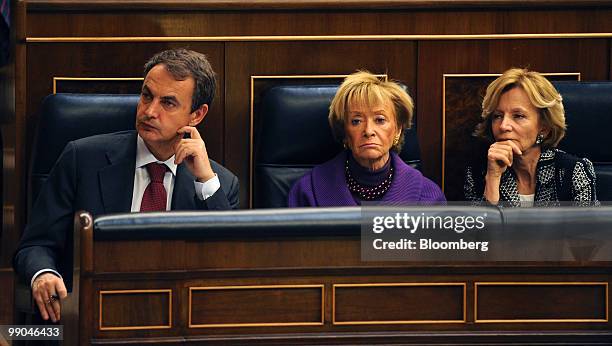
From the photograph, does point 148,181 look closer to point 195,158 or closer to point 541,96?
point 195,158

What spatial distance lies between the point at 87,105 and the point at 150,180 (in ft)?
0.94

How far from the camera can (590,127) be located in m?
2.37

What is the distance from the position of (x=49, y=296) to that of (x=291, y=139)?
66 centimetres

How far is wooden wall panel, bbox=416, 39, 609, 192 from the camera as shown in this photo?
Answer: 99.3 inches

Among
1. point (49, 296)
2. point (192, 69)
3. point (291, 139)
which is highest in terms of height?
point (192, 69)

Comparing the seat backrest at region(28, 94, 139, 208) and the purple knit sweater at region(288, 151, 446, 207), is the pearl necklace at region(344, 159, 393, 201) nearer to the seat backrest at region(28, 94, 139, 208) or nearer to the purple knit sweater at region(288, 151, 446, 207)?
the purple knit sweater at region(288, 151, 446, 207)

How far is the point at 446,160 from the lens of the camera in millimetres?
2535

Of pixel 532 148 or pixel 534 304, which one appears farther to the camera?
pixel 532 148

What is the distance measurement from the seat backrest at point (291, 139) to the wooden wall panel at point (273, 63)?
185 mm

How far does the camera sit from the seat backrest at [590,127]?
237cm

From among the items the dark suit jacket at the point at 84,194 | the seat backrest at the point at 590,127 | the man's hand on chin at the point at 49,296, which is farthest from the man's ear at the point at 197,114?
the seat backrest at the point at 590,127

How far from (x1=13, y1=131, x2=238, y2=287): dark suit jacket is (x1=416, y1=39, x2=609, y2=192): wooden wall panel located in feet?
1.96

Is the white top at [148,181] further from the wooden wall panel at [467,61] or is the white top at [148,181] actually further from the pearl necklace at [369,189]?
the wooden wall panel at [467,61]

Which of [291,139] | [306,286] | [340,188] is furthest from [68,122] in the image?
[306,286]
